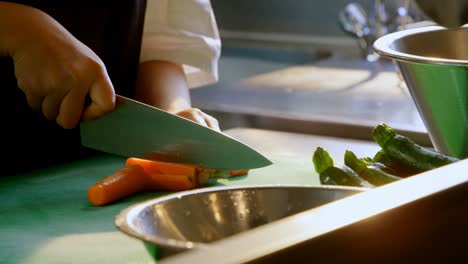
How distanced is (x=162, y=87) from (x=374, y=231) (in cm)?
107

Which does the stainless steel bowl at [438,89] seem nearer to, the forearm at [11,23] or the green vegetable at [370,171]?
the green vegetable at [370,171]

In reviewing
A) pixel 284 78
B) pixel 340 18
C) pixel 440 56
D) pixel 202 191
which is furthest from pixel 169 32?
pixel 340 18

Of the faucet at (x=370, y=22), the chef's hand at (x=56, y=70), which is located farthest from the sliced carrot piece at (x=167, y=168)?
the faucet at (x=370, y=22)

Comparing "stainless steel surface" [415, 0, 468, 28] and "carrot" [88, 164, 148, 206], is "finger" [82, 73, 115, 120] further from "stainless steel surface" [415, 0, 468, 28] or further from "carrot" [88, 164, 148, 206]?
"stainless steel surface" [415, 0, 468, 28]

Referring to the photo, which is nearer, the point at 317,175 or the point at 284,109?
the point at 317,175

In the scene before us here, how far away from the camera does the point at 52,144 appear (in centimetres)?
152

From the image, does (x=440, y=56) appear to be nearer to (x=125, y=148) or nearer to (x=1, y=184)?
(x=125, y=148)

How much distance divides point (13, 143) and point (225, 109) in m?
0.86

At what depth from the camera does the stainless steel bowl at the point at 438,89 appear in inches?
45.1

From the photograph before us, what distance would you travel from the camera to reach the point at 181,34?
1713 millimetres

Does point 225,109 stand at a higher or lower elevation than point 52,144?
lower

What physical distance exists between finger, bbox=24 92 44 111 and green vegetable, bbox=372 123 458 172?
0.47 metres

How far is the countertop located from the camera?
112 cm

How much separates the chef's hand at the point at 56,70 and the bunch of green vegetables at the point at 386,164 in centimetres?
32
